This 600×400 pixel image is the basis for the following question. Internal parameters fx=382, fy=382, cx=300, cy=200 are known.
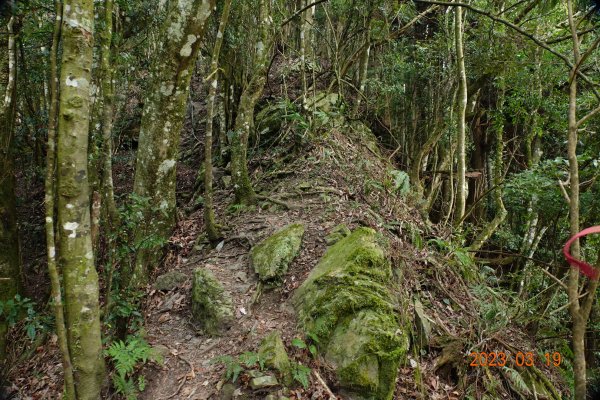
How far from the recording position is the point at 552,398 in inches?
181

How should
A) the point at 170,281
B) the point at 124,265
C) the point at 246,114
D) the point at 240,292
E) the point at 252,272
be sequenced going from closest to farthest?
the point at 240,292
the point at 124,265
the point at 252,272
the point at 170,281
the point at 246,114

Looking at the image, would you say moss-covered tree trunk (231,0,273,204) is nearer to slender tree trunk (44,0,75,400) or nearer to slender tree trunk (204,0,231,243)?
slender tree trunk (204,0,231,243)

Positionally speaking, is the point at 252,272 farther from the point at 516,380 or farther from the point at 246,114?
the point at 516,380

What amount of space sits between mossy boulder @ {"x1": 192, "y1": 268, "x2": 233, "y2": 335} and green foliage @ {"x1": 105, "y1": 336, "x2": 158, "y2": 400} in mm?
656

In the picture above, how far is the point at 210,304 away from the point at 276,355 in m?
1.19

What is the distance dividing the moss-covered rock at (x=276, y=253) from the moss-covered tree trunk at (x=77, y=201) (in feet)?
6.55

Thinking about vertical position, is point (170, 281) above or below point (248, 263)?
below

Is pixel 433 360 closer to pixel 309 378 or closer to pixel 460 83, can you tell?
pixel 309 378

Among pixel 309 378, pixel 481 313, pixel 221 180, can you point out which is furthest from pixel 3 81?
pixel 481 313

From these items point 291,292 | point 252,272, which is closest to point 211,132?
point 252,272

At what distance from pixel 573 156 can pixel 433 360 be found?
3025 mm

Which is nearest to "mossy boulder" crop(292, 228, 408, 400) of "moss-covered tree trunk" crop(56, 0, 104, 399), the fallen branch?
the fallen branch

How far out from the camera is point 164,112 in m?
5.25

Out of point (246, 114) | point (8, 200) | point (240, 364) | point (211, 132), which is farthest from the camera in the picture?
point (246, 114)
